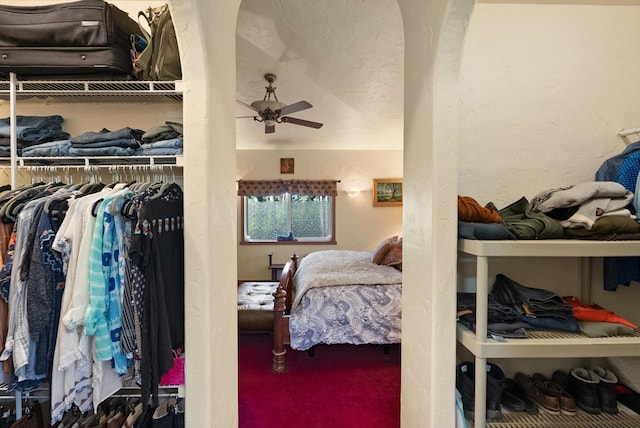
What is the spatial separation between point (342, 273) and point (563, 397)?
1.75 meters

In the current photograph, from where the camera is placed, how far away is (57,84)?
4.15 feet

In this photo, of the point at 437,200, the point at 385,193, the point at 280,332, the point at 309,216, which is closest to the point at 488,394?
the point at 437,200

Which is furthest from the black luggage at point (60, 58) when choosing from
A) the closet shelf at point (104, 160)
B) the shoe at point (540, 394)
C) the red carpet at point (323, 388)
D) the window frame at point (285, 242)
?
the window frame at point (285, 242)

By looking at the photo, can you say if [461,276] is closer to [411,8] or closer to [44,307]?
[411,8]

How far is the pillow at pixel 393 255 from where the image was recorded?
3008 millimetres

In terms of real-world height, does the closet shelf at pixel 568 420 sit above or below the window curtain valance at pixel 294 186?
below

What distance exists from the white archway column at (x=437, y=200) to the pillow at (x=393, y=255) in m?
1.84

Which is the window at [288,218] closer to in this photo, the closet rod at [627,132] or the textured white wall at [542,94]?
the textured white wall at [542,94]

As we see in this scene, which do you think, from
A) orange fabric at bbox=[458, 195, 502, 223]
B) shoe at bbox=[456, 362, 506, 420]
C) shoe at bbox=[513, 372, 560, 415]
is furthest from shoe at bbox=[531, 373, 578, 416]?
orange fabric at bbox=[458, 195, 502, 223]

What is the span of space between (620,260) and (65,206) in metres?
2.32

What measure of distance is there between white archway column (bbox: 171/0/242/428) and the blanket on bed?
55.0 inches

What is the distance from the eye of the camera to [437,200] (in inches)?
41.9

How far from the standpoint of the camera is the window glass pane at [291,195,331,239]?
4.98 m

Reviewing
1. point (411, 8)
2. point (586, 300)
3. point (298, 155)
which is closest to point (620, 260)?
point (586, 300)
